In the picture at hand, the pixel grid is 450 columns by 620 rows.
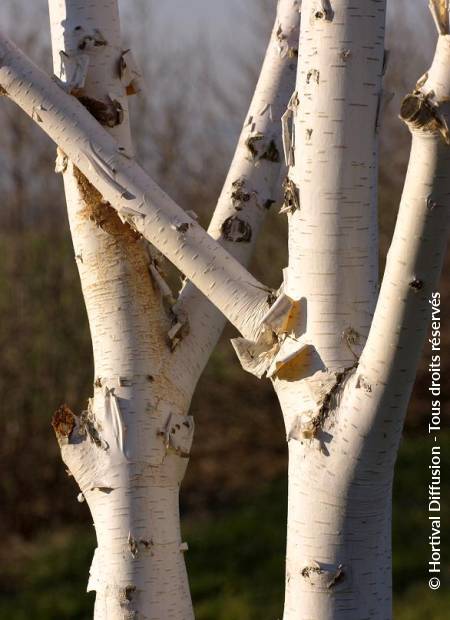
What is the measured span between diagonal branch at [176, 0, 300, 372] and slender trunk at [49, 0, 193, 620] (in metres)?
0.17

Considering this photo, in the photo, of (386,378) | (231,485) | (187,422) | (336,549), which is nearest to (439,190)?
(386,378)

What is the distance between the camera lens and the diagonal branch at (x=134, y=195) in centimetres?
163

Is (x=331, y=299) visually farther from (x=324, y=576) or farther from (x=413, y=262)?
(x=324, y=576)

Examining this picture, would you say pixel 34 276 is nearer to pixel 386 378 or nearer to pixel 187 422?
pixel 187 422

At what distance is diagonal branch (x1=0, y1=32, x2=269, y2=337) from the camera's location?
163 cm

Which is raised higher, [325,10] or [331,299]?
[325,10]

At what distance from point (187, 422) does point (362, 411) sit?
0.60 m

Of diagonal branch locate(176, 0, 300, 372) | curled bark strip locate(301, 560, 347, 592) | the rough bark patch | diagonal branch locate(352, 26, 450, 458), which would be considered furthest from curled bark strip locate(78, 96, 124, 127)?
curled bark strip locate(301, 560, 347, 592)

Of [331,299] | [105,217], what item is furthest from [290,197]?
[105,217]

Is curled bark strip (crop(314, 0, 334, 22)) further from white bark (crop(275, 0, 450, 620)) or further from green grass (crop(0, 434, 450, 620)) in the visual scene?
green grass (crop(0, 434, 450, 620))

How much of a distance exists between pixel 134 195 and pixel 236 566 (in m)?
4.14

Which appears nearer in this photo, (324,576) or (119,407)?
(324,576)

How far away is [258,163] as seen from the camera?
202cm

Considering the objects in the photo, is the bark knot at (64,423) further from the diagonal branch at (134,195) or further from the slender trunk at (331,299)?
the slender trunk at (331,299)
